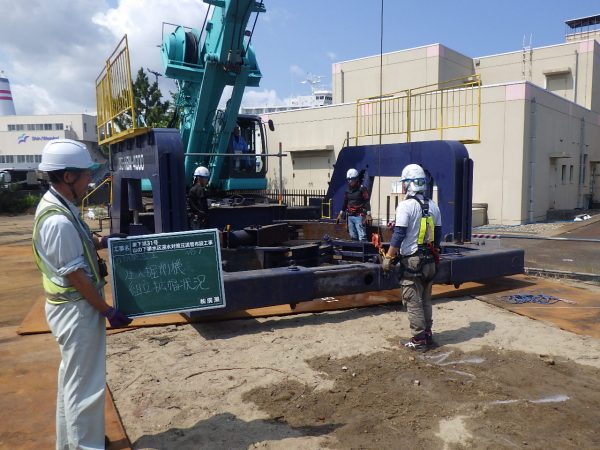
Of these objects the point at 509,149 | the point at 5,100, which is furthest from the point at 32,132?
the point at 509,149

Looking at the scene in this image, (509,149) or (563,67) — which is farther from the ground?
(563,67)

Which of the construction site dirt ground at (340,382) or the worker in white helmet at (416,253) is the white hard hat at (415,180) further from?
the construction site dirt ground at (340,382)

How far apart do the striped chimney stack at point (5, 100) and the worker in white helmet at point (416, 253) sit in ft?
285

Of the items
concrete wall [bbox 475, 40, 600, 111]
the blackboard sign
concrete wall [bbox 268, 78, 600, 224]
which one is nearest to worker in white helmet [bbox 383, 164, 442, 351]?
the blackboard sign

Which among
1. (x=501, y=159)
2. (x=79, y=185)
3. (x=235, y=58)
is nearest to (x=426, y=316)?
(x=79, y=185)

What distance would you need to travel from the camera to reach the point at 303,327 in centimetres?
606

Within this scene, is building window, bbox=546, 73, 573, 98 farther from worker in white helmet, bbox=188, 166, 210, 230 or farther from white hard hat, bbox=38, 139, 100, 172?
white hard hat, bbox=38, 139, 100, 172

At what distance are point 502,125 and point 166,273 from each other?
18.2 m

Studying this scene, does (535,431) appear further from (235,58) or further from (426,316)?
(235,58)

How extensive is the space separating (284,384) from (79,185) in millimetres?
2460

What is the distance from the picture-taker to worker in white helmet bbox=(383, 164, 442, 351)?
205 inches

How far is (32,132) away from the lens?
64.6 meters

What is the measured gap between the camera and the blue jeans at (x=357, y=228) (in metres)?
9.26

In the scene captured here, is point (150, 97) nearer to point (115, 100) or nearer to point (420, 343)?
point (115, 100)
